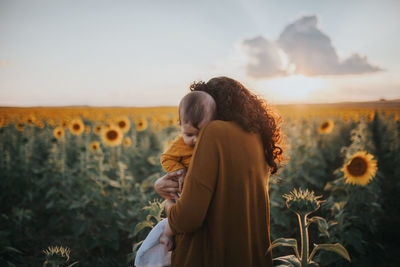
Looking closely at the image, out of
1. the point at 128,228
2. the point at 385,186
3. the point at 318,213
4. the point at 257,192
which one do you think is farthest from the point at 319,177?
the point at 257,192

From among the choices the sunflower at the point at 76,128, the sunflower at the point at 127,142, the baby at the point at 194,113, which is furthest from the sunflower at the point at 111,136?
the baby at the point at 194,113

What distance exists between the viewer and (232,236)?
1.32 metres

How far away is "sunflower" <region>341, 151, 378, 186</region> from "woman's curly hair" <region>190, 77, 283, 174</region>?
2.42m

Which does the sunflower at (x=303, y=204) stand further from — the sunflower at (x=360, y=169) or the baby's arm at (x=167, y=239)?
the sunflower at (x=360, y=169)

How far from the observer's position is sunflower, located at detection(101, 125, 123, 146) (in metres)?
5.73

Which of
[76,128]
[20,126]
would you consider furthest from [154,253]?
[20,126]

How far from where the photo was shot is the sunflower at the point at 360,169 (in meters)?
3.34

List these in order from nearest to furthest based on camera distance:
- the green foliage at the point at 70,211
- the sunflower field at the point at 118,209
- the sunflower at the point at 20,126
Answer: the sunflower field at the point at 118,209, the green foliage at the point at 70,211, the sunflower at the point at 20,126

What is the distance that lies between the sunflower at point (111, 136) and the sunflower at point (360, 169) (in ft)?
14.5

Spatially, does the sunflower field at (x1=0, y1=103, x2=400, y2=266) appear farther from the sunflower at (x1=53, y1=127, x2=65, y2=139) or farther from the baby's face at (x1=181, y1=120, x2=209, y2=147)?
the baby's face at (x1=181, y1=120, x2=209, y2=147)

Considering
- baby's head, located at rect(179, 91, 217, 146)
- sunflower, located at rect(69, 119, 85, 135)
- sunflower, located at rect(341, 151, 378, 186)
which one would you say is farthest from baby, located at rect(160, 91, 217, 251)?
sunflower, located at rect(69, 119, 85, 135)

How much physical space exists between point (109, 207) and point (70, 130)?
11.4ft

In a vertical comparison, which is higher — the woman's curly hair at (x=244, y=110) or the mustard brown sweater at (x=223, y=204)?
the woman's curly hair at (x=244, y=110)

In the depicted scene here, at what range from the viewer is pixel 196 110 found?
129cm
